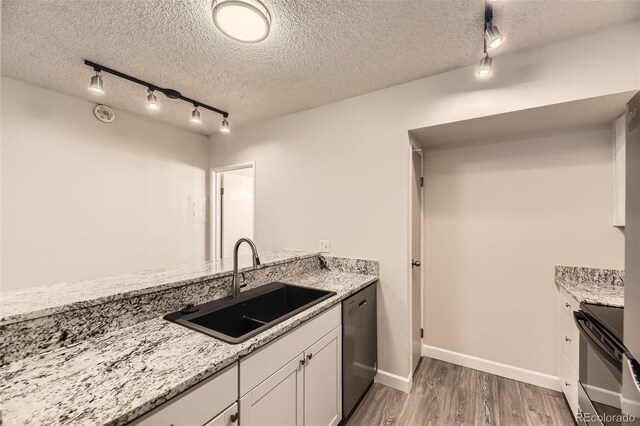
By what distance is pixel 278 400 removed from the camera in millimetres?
1245

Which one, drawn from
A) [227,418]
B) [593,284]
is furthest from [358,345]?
[593,284]

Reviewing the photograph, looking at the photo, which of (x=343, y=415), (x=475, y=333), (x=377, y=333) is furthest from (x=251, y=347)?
(x=475, y=333)

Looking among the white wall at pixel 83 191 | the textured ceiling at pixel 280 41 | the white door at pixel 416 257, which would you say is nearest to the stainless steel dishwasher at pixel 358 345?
the white door at pixel 416 257

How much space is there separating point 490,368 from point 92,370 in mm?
2846

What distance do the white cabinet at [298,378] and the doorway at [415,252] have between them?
35.3 inches

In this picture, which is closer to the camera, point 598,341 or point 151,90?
point 598,341

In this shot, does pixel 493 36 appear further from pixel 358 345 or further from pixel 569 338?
pixel 358 345

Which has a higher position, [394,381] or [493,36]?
[493,36]

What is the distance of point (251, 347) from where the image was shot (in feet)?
3.54

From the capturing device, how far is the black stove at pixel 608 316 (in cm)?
114

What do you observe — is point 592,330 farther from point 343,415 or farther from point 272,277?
point 272,277

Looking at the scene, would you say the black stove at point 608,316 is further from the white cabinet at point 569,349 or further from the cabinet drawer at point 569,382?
the cabinet drawer at point 569,382

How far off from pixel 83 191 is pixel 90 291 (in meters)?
1.81

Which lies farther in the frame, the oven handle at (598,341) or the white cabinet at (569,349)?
the white cabinet at (569,349)
